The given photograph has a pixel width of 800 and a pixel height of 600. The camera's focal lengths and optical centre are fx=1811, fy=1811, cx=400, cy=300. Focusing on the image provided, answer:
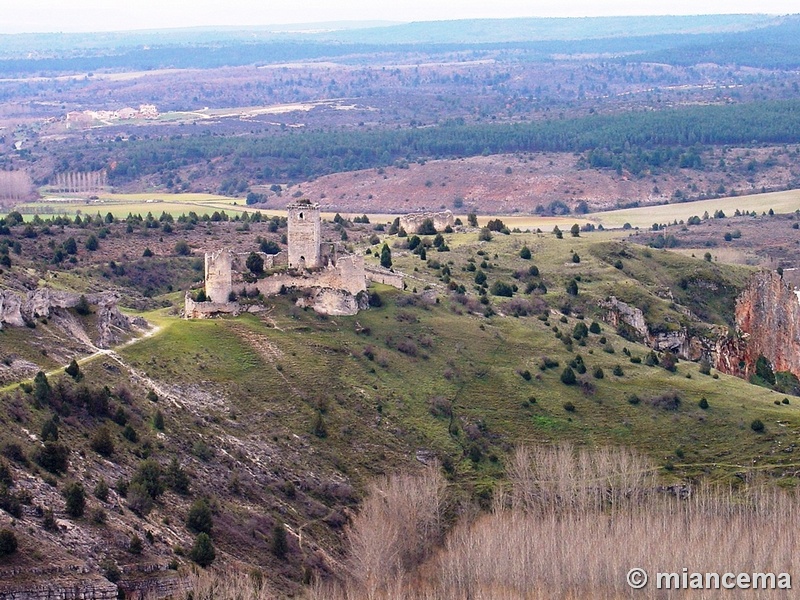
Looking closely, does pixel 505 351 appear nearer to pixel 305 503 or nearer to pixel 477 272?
pixel 477 272

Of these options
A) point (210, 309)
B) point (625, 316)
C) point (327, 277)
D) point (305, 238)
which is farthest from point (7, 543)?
point (625, 316)

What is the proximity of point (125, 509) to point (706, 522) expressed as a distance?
986 inches

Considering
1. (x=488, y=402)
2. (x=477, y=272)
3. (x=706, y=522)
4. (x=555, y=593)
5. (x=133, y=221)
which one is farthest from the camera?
(x=133, y=221)

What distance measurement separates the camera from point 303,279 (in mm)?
99000

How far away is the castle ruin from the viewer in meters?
96.1

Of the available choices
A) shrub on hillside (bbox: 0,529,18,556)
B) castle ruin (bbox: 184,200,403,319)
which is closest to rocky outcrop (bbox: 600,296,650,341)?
Answer: castle ruin (bbox: 184,200,403,319)

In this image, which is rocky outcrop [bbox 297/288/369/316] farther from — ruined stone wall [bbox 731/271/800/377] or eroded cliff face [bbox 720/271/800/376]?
ruined stone wall [bbox 731/271/800/377]

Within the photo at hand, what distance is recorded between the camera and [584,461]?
8681 centimetres

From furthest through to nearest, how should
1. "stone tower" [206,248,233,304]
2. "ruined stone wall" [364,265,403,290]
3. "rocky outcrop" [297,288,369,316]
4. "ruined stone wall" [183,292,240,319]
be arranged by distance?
1. "ruined stone wall" [364,265,403,290]
2. "rocky outcrop" [297,288,369,316]
3. "ruined stone wall" [183,292,240,319]
4. "stone tower" [206,248,233,304]

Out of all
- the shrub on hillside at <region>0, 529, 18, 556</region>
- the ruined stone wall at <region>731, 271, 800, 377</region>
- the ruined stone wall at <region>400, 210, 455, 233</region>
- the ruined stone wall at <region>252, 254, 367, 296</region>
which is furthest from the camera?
the ruined stone wall at <region>400, 210, 455, 233</region>

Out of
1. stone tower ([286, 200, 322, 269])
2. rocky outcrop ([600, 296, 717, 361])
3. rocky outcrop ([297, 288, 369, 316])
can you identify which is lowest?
rocky outcrop ([600, 296, 717, 361])

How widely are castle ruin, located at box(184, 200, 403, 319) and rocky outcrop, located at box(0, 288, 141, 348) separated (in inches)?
195

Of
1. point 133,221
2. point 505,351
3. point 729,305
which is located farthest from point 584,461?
point 133,221

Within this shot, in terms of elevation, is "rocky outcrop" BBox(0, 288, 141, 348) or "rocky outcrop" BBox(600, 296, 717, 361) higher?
"rocky outcrop" BBox(0, 288, 141, 348)
